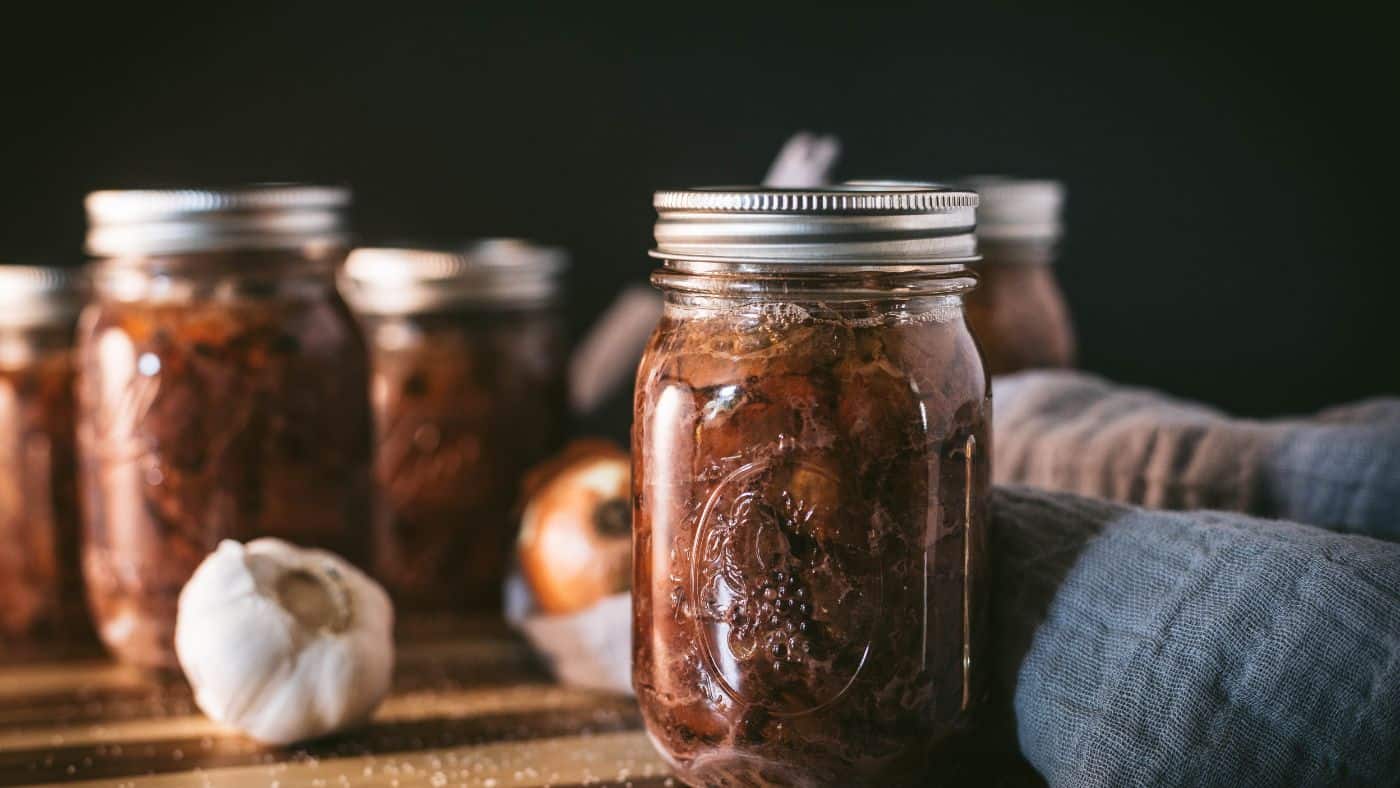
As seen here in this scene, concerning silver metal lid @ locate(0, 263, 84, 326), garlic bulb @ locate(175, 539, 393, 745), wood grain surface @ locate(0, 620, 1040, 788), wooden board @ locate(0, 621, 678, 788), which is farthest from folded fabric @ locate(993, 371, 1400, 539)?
silver metal lid @ locate(0, 263, 84, 326)

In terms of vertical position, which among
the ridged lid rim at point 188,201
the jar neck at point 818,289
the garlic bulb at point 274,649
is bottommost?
the garlic bulb at point 274,649

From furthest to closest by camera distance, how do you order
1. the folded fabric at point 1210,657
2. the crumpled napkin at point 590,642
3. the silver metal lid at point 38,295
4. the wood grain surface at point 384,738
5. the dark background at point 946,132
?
the dark background at point 946,132, the silver metal lid at point 38,295, the crumpled napkin at point 590,642, the wood grain surface at point 384,738, the folded fabric at point 1210,657

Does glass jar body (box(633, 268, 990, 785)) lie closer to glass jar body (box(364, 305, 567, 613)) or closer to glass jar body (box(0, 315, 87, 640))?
glass jar body (box(364, 305, 567, 613))

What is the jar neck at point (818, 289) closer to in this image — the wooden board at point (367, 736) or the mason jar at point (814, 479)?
the mason jar at point (814, 479)

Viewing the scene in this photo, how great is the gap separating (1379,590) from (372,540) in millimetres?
693

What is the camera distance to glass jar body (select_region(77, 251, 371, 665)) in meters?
0.93

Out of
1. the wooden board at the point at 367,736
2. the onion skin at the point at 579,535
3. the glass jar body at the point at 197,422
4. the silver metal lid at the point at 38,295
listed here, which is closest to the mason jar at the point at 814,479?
the wooden board at the point at 367,736

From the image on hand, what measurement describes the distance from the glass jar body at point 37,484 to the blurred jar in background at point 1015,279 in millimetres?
708

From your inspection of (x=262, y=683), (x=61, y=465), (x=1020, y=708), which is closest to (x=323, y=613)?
(x=262, y=683)

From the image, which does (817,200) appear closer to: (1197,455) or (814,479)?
(814,479)

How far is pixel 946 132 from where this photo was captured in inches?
53.8

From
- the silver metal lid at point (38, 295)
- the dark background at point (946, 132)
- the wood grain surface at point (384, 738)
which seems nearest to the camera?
the wood grain surface at point (384, 738)

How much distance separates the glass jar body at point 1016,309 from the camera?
108cm

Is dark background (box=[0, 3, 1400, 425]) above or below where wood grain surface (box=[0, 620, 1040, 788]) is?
above
